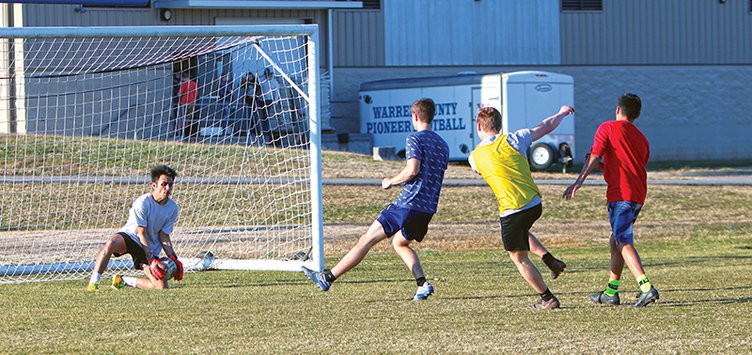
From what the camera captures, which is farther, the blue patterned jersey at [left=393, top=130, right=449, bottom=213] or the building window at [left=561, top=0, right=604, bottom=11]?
the building window at [left=561, top=0, right=604, bottom=11]

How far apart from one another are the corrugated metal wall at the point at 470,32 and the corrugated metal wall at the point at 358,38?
0.28 m

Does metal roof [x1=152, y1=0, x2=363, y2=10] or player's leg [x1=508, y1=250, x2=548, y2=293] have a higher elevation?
metal roof [x1=152, y1=0, x2=363, y2=10]

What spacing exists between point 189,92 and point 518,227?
12.9 meters

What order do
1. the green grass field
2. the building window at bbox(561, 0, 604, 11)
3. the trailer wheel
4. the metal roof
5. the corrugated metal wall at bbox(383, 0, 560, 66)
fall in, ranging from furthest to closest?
the building window at bbox(561, 0, 604, 11) → the corrugated metal wall at bbox(383, 0, 560, 66) → the metal roof → the trailer wheel → the green grass field

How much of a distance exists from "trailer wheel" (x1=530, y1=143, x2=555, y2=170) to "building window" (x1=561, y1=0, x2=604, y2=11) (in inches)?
343

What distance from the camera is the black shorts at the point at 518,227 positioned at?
8.98 metres

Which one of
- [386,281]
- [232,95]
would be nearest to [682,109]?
[232,95]

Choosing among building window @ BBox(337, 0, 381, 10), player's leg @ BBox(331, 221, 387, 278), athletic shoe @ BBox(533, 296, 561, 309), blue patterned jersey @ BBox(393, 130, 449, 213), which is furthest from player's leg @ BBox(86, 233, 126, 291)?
building window @ BBox(337, 0, 381, 10)

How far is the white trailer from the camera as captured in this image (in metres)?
30.7

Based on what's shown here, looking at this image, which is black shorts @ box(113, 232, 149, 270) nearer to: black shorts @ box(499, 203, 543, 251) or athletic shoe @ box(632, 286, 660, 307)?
black shorts @ box(499, 203, 543, 251)

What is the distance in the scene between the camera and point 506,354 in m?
7.11

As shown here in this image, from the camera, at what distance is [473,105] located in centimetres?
3106

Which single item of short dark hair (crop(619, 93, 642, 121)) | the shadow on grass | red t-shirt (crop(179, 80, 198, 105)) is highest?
red t-shirt (crop(179, 80, 198, 105))

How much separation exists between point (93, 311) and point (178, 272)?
5.33 feet
